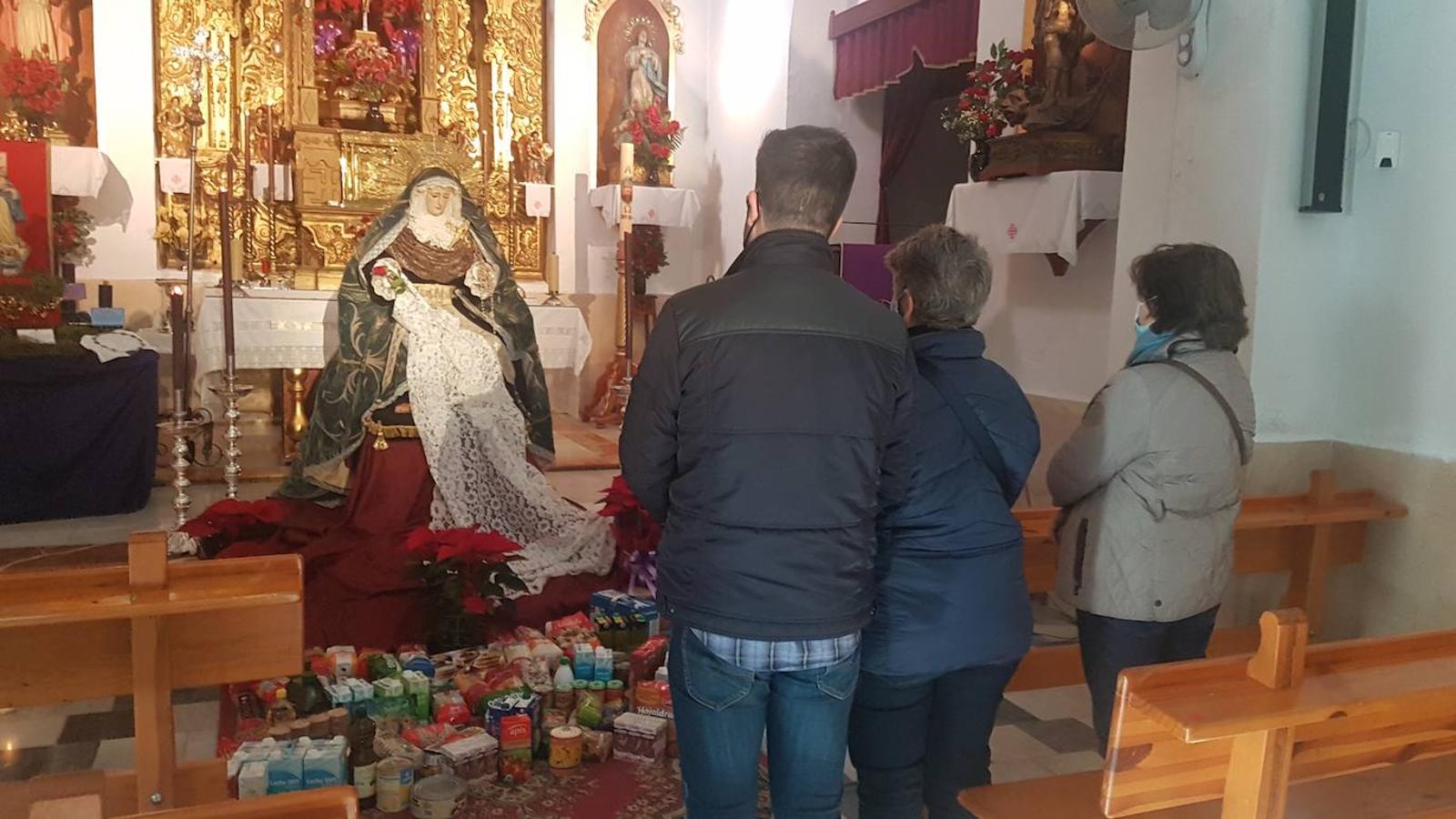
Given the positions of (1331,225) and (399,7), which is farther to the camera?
(399,7)

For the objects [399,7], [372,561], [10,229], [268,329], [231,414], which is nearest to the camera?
[372,561]

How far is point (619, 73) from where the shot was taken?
9.92 meters

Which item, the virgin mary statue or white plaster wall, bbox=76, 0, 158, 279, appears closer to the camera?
the virgin mary statue

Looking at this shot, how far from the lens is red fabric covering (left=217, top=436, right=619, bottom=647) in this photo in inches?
173

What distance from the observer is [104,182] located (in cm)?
834

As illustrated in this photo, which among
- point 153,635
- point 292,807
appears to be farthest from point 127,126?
point 292,807

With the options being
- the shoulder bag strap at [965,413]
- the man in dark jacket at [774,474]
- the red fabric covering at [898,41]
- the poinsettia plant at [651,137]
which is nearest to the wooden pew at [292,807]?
the man in dark jacket at [774,474]

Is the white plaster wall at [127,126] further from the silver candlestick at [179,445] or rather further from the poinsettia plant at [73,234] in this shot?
the silver candlestick at [179,445]

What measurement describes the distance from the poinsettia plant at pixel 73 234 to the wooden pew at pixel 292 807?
7848mm

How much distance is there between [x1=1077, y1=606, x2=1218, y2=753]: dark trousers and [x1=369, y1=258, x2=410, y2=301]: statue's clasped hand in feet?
12.1

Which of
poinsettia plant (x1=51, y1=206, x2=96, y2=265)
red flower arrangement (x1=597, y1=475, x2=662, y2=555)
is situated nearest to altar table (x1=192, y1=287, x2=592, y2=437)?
poinsettia plant (x1=51, y1=206, x2=96, y2=265)

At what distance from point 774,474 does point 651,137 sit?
8.03 m

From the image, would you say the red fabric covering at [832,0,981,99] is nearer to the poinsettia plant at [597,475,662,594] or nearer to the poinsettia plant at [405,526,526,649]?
the poinsettia plant at [597,475,662,594]

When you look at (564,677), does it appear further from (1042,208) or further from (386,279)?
(1042,208)
